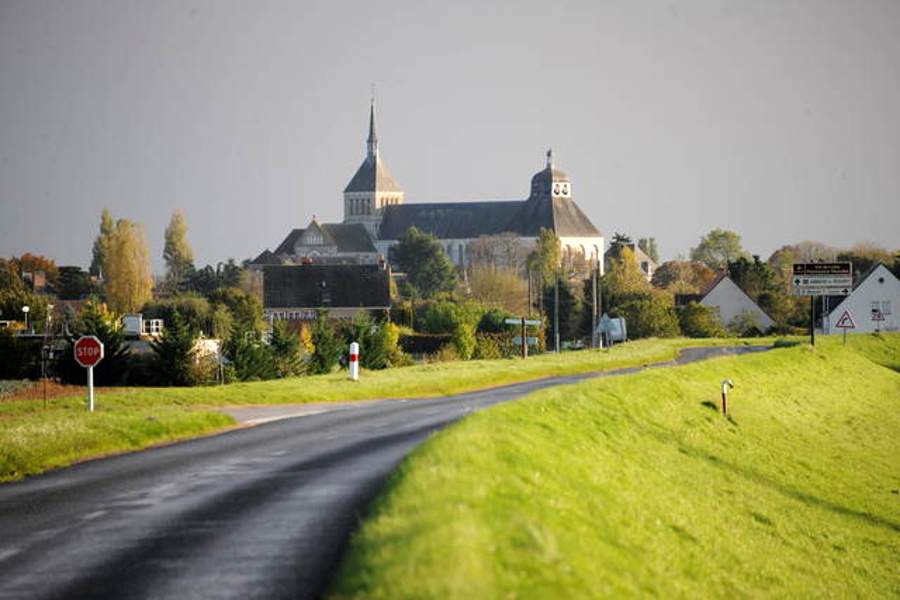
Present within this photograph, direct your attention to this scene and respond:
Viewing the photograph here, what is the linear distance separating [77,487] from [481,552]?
6782mm

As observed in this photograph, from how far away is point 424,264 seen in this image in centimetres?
17688

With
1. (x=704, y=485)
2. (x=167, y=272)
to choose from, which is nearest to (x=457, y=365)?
(x=704, y=485)

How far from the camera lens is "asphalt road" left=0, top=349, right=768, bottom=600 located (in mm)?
9828

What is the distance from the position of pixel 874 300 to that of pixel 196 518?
335 feet

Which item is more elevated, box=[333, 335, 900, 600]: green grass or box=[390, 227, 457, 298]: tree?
box=[390, 227, 457, 298]: tree

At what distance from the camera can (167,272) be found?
623 feet

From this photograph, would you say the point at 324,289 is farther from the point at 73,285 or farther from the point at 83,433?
the point at 83,433

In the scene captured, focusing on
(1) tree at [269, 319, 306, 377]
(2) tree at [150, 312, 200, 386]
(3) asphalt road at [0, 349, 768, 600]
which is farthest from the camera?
(1) tree at [269, 319, 306, 377]

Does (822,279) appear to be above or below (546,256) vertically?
below

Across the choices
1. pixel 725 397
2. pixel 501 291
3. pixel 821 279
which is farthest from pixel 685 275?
pixel 725 397

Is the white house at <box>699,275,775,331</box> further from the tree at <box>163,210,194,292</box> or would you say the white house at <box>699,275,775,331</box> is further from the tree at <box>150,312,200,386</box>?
the tree at <box>163,210,194,292</box>

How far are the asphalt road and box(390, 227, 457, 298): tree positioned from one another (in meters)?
154

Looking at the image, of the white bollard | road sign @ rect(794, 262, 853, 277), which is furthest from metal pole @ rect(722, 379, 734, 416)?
road sign @ rect(794, 262, 853, 277)

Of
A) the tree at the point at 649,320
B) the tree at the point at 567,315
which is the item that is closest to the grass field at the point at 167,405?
the tree at the point at 649,320
